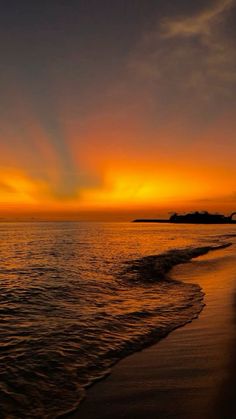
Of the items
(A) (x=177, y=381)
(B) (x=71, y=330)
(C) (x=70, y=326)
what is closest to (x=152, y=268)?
(C) (x=70, y=326)

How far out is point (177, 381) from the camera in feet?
18.1

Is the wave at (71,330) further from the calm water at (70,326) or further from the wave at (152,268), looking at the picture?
the wave at (152,268)

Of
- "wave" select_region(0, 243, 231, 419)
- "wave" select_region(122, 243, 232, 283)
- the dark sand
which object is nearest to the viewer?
→ the dark sand

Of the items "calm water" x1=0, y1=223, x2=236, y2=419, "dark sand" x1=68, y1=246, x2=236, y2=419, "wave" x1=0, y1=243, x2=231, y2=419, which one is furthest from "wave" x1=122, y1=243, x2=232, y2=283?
"dark sand" x1=68, y1=246, x2=236, y2=419

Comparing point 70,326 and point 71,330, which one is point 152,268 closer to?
point 70,326

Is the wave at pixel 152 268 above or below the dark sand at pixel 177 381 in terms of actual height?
below

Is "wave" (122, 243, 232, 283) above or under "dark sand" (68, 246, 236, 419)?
under

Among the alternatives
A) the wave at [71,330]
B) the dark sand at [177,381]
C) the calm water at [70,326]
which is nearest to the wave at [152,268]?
the calm water at [70,326]

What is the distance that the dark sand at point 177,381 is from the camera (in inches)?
182

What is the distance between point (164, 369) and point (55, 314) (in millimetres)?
5042

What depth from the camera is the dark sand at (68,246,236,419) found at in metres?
4.61

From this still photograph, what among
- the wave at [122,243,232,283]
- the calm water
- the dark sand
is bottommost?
the wave at [122,243,232,283]

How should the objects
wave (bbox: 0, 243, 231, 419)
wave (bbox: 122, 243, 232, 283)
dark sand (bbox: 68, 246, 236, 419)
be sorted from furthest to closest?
wave (bbox: 122, 243, 232, 283), wave (bbox: 0, 243, 231, 419), dark sand (bbox: 68, 246, 236, 419)

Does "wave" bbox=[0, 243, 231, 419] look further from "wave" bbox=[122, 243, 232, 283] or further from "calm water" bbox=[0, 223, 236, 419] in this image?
"wave" bbox=[122, 243, 232, 283]
